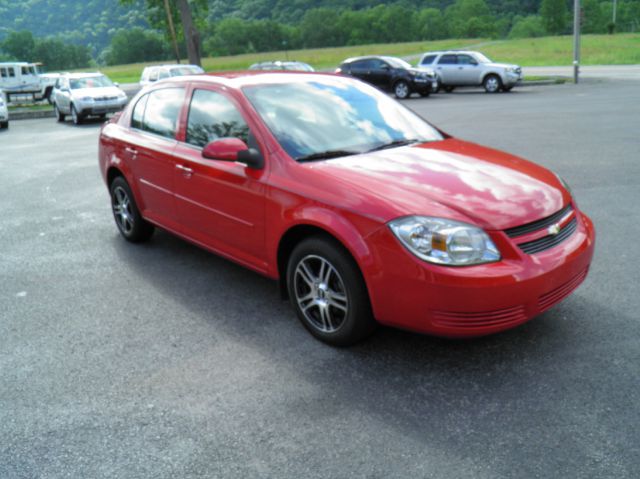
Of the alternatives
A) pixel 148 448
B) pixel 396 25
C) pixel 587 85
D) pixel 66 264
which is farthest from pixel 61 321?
pixel 396 25

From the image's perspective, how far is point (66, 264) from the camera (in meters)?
5.89

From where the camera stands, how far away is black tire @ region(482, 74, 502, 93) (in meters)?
Result: 25.1

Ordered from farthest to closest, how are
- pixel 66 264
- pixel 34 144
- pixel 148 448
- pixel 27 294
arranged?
pixel 34 144 < pixel 66 264 < pixel 27 294 < pixel 148 448

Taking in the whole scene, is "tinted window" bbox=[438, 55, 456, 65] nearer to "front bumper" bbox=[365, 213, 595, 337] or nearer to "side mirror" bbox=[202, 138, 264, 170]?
"side mirror" bbox=[202, 138, 264, 170]

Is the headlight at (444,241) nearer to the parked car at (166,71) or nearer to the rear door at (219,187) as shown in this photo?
the rear door at (219,187)

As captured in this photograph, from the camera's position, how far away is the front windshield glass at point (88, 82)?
21.0 m

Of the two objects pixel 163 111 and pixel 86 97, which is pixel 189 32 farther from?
pixel 163 111

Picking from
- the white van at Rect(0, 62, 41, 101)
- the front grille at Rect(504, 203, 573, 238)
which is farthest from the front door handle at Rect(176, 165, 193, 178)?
the white van at Rect(0, 62, 41, 101)

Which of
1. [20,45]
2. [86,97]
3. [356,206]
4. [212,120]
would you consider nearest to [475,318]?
[356,206]

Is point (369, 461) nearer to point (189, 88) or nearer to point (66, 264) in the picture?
point (189, 88)

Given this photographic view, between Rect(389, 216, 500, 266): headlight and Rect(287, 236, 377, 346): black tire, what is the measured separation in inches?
16.3

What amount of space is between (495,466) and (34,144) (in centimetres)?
1523

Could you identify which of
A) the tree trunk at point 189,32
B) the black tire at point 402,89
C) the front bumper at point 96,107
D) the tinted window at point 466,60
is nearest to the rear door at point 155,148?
the front bumper at point 96,107

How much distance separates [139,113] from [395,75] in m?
20.2
